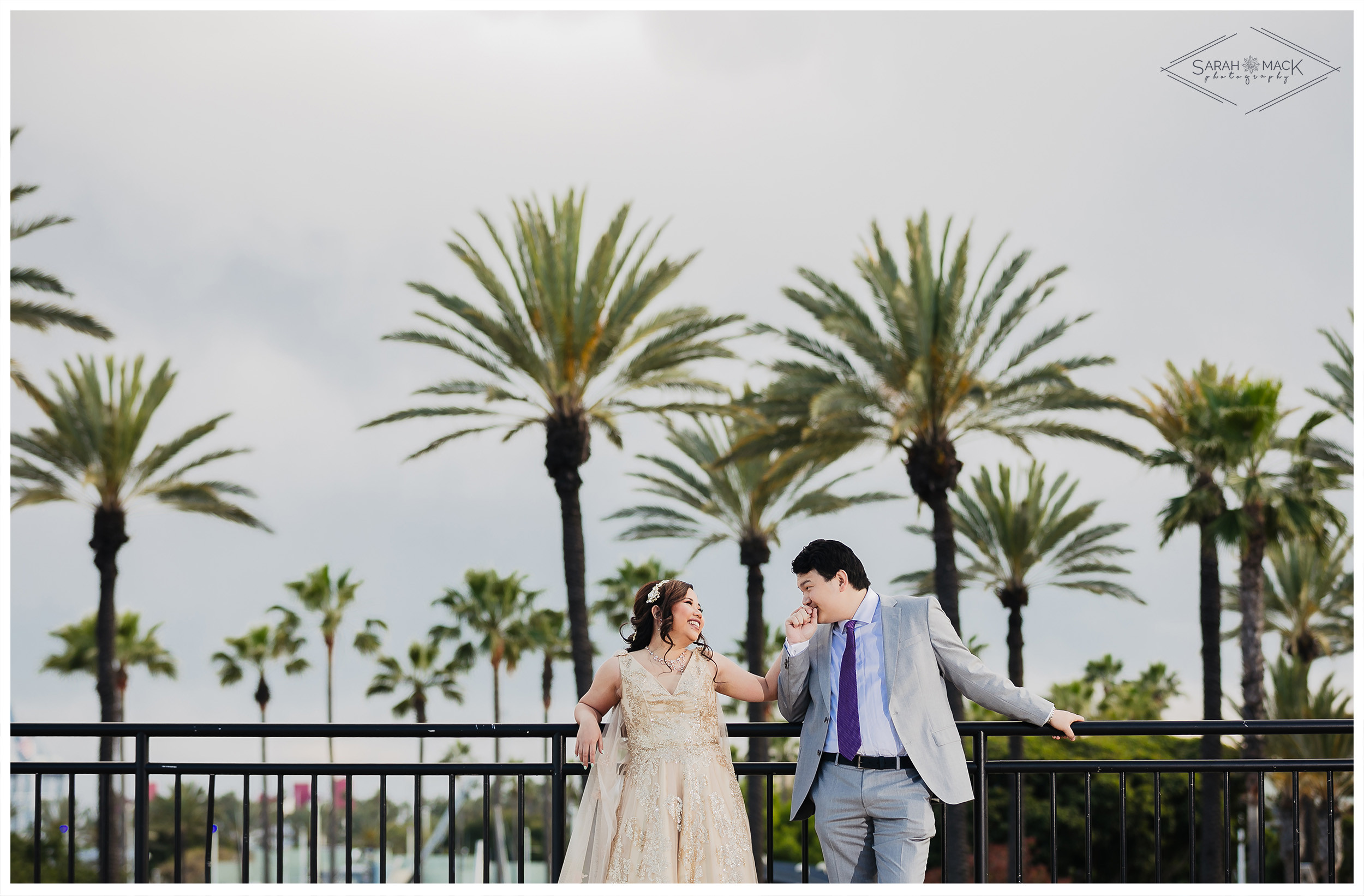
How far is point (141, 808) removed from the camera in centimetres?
546

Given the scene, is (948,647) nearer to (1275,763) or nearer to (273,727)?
(1275,763)

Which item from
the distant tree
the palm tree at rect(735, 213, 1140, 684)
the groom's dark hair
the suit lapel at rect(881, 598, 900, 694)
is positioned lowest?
the distant tree

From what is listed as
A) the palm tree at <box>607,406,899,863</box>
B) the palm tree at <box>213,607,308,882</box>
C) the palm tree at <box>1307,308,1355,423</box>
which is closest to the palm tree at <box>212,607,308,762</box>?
→ the palm tree at <box>213,607,308,882</box>

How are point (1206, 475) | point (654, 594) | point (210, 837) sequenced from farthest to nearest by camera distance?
point (1206, 475) < point (654, 594) < point (210, 837)

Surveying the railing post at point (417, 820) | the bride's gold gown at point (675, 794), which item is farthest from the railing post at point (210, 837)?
the bride's gold gown at point (675, 794)

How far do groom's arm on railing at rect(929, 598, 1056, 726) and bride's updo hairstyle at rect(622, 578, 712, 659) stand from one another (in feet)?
3.26

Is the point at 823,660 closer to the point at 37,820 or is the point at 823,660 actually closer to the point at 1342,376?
the point at 37,820

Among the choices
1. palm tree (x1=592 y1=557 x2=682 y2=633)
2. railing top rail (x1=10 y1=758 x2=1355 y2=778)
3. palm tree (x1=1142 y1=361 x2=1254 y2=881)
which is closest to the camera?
railing top rail (x1=10 y1=758 x2=1355 y2=778)

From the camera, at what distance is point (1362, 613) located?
5.18 m

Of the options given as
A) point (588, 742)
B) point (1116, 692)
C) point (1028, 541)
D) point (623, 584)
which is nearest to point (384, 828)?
point (588, 742)

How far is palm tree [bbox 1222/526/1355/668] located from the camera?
33.2 metres

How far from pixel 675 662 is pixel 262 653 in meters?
56.4

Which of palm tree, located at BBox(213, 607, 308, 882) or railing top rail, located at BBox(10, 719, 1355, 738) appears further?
palm tree, located at BBox(213, 607, 308, 882)

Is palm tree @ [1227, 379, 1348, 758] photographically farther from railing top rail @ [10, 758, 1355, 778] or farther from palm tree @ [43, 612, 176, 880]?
palm tree @ [43, 612, 176, 880]
